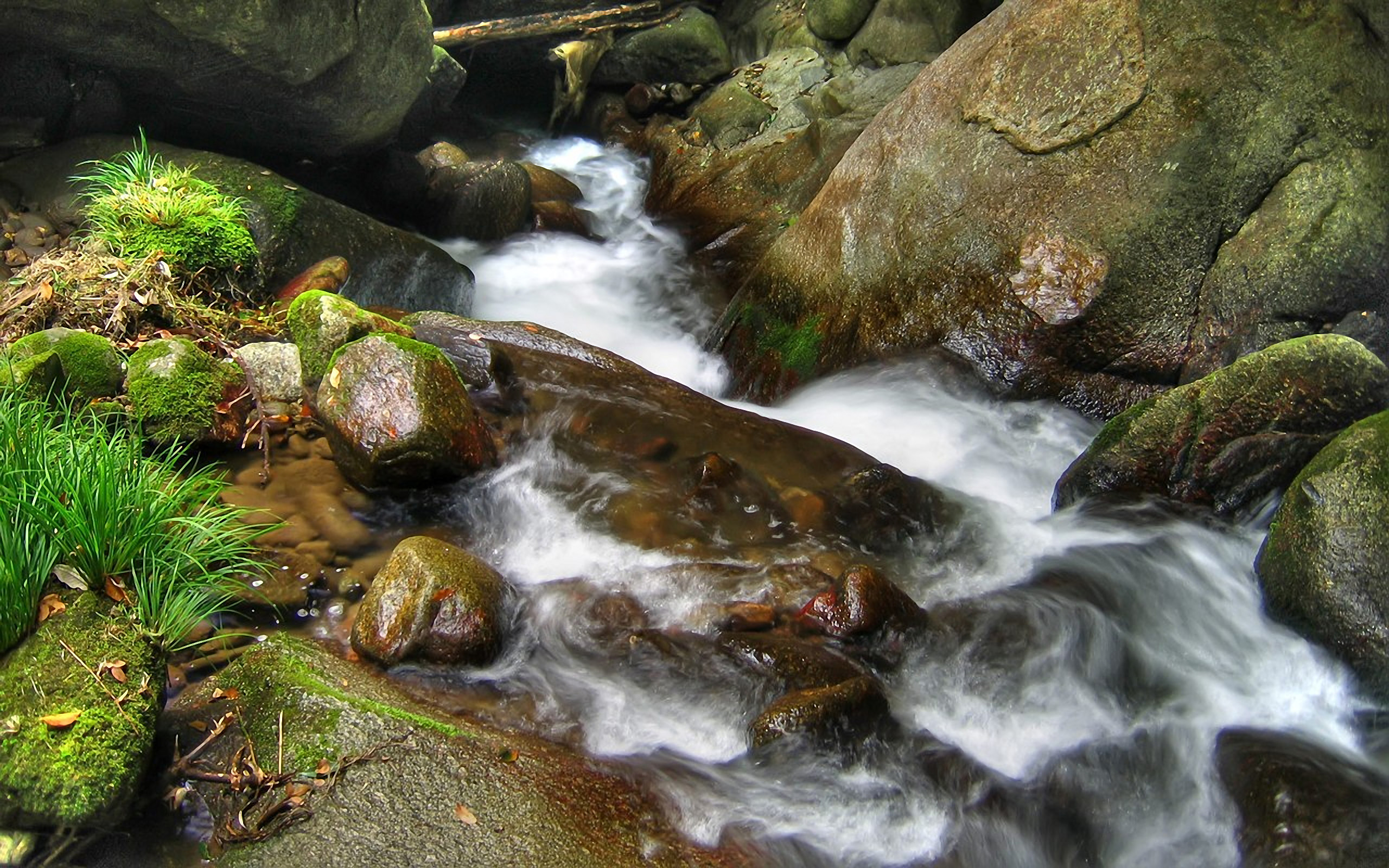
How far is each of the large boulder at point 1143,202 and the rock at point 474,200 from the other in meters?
4.63

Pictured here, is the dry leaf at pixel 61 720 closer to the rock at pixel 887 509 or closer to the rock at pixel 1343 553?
the rock at pixel 887 509

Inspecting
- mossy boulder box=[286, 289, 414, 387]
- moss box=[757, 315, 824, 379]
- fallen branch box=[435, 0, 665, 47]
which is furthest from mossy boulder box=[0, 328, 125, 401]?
fallen branch box=[435, 0, 665, 47]

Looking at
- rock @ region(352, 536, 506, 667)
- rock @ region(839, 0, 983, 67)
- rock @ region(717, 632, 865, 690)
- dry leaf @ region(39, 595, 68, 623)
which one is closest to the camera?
dry leaf @ region(39, 595, 68, 623)

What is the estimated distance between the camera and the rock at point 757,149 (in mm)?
9820

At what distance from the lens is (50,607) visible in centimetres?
350

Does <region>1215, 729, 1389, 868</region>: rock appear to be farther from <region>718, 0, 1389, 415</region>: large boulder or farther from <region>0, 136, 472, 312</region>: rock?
<region>0, 136, 472, 312</region>: rock

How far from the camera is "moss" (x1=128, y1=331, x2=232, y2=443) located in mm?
5145

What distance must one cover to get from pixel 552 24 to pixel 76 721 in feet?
36.8

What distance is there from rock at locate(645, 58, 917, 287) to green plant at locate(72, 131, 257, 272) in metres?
4.50

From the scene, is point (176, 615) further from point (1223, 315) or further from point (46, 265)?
point (1223, 315)

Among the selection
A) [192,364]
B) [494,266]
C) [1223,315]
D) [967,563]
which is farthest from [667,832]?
[494,266]

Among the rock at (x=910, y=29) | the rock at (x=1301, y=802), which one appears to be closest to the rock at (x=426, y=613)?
the rock at (x=1301, y=802)

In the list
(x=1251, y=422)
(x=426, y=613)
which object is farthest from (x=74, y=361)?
(x=1251, y=422)

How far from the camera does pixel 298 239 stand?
7266 millimetres
